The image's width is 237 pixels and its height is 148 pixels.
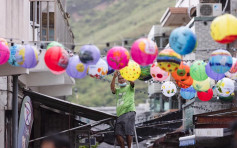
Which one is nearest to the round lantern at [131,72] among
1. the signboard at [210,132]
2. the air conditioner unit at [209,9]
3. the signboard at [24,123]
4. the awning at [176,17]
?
the signboard at [24,123]

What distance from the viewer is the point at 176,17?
37000 millimetres

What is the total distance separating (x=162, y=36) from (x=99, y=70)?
33.6m

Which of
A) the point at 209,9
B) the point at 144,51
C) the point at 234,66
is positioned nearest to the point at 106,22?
the point at 209,9

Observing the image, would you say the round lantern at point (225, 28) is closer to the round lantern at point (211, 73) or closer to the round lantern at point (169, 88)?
the round lantern at point (211, 73)

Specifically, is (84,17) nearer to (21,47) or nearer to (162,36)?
(162,36)

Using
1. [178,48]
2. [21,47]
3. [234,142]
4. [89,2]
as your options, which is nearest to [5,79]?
[21,47]

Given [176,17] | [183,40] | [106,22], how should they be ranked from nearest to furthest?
[183,40]
[176,17]
[106,22]

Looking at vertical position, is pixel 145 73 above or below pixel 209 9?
below

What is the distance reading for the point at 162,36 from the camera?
46656mm

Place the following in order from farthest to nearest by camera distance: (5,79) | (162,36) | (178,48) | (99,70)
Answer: (162,36), (5,79), (99,70), (178,48)

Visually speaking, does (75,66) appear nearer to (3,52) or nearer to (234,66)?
(3,52)

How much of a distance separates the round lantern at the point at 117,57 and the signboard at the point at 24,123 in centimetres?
471

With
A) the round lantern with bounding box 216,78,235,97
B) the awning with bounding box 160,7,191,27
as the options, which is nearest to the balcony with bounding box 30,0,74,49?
the round lantern with bounding box 216,78,235,97

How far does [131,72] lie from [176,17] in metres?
23.6
